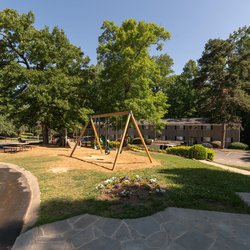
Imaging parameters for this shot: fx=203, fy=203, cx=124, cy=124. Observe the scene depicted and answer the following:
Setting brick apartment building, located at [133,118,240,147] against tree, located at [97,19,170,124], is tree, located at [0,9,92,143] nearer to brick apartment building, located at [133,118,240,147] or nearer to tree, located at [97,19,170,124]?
tree, located at [97,19,170,124]

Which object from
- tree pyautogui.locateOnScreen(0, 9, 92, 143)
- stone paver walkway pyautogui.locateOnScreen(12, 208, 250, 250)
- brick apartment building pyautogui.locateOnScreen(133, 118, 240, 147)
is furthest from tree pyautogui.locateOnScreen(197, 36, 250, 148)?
stone paver walkway pyautogui.locateOnScreen(12, 208, 250, 250)

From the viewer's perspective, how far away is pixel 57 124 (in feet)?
77.6

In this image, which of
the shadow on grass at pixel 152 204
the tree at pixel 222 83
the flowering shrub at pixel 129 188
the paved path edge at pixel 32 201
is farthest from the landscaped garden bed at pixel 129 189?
the tree at pixel 222 83

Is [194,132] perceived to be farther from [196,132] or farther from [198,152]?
[198,152]

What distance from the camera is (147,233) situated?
15.0ft

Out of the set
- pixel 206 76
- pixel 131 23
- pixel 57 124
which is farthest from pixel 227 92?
pixel 57 124

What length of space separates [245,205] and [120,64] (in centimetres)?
1904

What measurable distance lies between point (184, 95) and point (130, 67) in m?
38.1

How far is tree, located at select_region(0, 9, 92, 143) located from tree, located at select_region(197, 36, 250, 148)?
85.9ft

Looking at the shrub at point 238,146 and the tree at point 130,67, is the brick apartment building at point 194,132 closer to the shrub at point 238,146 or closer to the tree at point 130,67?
the shrub at point 238,146

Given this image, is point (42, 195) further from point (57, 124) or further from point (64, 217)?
point (57, 124)

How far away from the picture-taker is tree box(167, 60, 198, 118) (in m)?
55.8

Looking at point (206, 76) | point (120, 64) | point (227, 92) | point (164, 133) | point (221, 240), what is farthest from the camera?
point (164, 133)

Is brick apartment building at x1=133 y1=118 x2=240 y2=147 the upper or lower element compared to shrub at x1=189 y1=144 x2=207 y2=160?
upper
